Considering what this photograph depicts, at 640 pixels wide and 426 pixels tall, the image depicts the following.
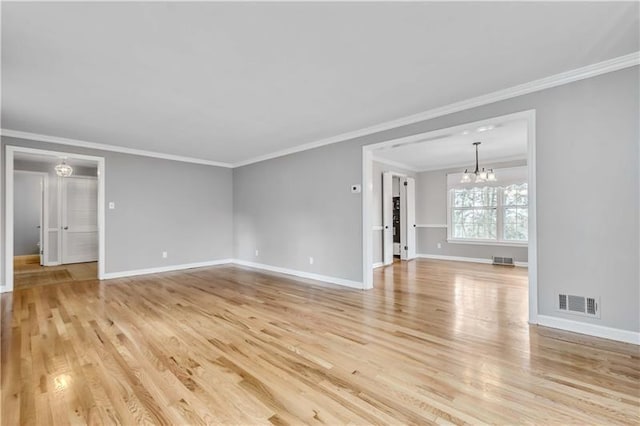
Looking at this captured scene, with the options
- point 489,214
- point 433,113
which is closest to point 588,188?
point 433,113

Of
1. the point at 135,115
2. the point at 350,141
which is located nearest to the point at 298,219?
the point at 350,141

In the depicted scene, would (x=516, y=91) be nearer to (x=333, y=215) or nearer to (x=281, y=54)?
(x=281, y=54)

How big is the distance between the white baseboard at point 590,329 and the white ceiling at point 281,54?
2466mm

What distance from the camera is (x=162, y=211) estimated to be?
629 centimetres

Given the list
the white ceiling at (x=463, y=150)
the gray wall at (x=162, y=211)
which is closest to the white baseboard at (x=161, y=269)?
the gray wall at (x=162, y=211)

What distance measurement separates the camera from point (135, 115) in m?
3.94

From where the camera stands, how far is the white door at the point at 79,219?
7.26 metres

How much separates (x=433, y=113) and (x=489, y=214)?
467 cm

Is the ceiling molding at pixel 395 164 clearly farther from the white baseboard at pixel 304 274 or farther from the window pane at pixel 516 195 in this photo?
the white baseboard at pixel 304 274

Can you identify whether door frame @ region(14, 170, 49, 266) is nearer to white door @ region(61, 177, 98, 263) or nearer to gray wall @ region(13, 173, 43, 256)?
white door @ region(61, 177, 98, 263)

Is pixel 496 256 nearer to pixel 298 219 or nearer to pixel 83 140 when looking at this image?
pixel 298 219

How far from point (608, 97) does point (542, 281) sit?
1868mm

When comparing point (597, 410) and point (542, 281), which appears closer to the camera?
point (597, 410)

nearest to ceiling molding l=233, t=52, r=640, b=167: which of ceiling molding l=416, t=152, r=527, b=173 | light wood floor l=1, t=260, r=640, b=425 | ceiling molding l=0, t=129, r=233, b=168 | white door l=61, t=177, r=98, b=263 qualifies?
light wood floor l=1, t=260, r=640, b=425
